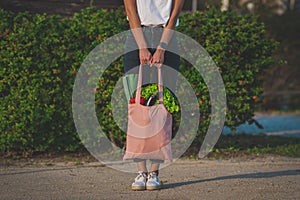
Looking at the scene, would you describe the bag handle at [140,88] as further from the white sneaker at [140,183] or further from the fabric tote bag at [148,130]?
the white sneaker at [140,183]

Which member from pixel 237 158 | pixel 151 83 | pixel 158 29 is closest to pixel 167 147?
pixel 151 83

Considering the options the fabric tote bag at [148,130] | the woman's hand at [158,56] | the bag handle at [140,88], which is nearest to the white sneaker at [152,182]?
the fabric tote bag at [148,130]

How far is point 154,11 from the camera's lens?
500cm

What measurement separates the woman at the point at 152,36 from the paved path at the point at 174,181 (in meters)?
0.32

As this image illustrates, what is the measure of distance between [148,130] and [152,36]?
2.68ft

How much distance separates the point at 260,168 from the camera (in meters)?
6.29

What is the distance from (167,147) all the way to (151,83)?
56 cm

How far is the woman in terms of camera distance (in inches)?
195

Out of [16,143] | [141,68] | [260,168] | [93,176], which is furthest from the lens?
[16,143]

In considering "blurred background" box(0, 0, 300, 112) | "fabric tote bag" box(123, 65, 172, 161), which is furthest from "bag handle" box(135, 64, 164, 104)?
"blurred background" box(0, 0, 300, 112)

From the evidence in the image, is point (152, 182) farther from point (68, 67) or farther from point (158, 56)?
point (68, 67)

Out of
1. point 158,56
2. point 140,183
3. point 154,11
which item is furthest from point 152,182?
point 154,11

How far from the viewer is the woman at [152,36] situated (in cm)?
495

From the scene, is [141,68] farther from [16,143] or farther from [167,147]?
[16,143]
